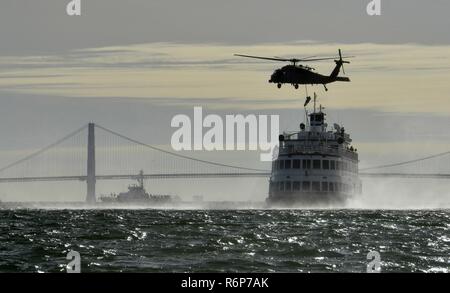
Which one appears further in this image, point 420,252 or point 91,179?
point 91,179

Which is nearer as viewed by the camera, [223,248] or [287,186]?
[223,248]

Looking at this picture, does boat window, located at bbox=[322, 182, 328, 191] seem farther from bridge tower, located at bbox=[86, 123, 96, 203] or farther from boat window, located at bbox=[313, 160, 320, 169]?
bridge tower, located at bbox=[86, 123, 96, 203]

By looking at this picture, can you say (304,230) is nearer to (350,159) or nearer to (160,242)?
(160,242)

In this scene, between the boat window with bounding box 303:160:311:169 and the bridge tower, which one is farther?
the bridge tower

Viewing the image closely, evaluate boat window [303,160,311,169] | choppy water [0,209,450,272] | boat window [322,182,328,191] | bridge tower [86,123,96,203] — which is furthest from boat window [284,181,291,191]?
bridge tower [86,123,96,203]

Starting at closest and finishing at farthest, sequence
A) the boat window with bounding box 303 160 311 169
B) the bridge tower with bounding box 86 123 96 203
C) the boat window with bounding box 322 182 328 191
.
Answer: the boat window with bounding box 303 160 311 169, the boat window with bounding box 322 182 328 191, the bridge tower with bounding box 86 123 96 203

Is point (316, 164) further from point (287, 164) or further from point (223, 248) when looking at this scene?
point (223, 248)

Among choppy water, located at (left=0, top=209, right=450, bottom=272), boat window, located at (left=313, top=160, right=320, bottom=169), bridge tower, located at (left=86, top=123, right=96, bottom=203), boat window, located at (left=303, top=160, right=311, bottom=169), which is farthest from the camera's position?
bridge tower, located at (left=86, top=123, right=96, bottom=203)

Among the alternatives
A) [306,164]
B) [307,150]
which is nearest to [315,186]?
[306,164]

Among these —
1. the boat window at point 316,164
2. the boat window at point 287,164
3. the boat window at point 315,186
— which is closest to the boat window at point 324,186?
the boat window at point 315,186
